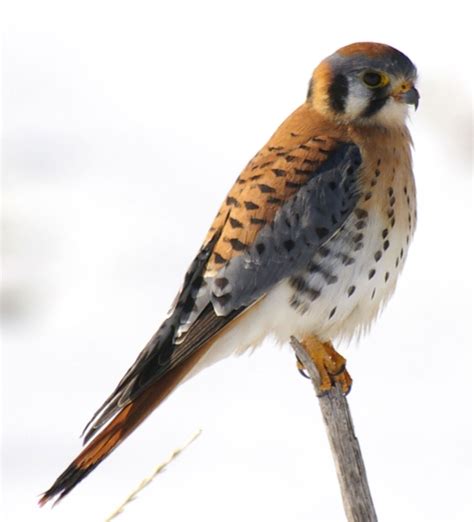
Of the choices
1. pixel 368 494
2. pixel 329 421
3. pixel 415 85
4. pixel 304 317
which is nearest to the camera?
pixel 368 494

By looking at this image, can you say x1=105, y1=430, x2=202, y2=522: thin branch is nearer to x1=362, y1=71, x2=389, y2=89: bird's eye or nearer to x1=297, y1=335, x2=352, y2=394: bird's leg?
x1=297, y1=335, x2=352, y2=394: bird's leg

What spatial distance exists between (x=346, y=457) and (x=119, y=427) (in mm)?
700

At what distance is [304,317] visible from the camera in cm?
385

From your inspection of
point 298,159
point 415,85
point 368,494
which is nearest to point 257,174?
point 298,159

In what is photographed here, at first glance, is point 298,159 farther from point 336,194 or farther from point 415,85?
point 415,85

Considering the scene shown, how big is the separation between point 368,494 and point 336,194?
1.05 m

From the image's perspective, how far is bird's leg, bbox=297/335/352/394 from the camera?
12.5 ft

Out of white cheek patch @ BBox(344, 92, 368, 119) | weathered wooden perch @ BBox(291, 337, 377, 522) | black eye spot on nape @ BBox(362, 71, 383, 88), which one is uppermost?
black eye spot on nape @ BBox(362, 71, 383, 88)

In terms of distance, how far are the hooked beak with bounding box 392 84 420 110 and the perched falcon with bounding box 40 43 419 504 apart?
67 millimetres

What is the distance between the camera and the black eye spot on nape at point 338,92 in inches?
166

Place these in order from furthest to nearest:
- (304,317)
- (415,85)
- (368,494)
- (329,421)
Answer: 1. (415,85)
2. (304,317)
3. (329,421)
4. (368,494)

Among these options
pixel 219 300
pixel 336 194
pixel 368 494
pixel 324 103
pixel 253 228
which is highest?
pixel 324 103

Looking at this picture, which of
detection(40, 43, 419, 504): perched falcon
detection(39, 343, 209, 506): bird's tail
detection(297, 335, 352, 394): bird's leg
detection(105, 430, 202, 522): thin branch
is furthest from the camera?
detection(297, 335, 352, 394): bird's leg

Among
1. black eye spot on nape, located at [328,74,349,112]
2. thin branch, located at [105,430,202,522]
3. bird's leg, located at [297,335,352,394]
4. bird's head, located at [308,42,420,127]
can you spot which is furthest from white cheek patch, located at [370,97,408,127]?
thin branch, located at [105,430,202,522]
